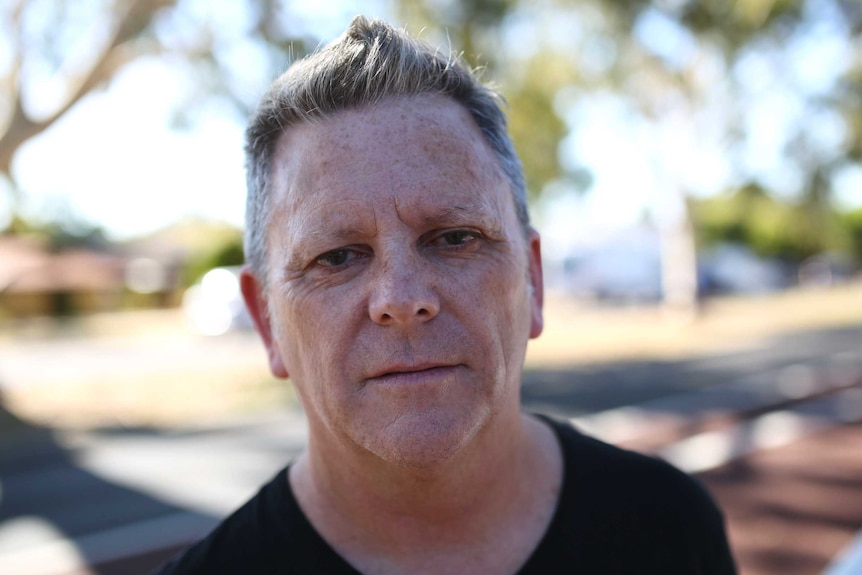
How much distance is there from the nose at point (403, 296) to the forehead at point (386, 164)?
0.36ft

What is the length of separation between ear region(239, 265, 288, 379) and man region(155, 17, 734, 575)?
12mm

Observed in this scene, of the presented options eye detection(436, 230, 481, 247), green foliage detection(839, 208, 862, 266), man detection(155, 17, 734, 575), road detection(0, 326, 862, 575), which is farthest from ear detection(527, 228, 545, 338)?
green foliage detection(839, 208, 862, 266)

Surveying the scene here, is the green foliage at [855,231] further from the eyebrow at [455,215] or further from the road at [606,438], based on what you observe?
the eyebrow at [455,215]

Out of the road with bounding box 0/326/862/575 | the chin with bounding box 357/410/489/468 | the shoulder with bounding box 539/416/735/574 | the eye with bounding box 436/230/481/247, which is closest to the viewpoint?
the chin with bounding box 357/410/489/468

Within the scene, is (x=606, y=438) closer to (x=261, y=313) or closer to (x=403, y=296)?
(x=261, y=313)

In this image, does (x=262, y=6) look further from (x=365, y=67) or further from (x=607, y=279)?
(x=607, y=279)

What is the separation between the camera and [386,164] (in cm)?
136

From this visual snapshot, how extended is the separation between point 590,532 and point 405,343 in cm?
56

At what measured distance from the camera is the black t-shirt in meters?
1.45

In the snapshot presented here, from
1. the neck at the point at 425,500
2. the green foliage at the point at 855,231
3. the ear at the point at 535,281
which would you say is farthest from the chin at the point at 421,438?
the green foliage at the point at 855,231

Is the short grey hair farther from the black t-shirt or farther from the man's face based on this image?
the black t-shirt

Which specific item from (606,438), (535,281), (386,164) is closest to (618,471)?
(535,281)

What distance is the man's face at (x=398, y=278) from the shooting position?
4.19 feet

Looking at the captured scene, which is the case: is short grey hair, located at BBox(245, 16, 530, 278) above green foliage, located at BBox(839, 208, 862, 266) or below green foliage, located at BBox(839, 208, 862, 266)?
below
